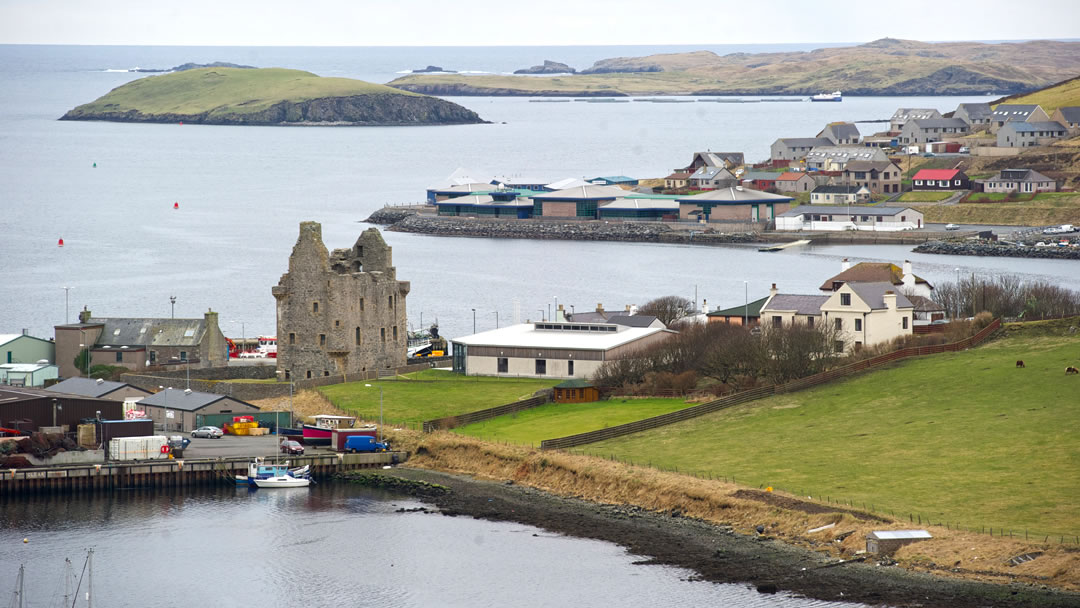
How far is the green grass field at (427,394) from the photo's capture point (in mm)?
64875

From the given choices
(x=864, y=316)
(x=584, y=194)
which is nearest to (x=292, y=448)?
(x=864, y=316)

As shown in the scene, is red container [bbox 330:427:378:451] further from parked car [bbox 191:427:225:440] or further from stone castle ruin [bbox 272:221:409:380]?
stone castle ruin [bbox 272:221:409:380]

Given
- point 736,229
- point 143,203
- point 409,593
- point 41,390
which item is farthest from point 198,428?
point 143,203

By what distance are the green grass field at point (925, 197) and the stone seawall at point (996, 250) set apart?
79.4 ft

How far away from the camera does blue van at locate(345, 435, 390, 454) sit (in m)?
60.7

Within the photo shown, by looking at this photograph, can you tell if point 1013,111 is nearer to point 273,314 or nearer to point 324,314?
point 273,314

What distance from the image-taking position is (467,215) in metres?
173

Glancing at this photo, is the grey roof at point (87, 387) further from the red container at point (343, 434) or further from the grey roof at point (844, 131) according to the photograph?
the grey roof at point (844, 131)

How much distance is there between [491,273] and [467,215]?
4439cm

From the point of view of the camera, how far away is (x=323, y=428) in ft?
205

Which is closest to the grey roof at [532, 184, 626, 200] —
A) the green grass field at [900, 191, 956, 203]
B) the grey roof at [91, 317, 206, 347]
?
the green grass field at [900, 191, 956, 203]

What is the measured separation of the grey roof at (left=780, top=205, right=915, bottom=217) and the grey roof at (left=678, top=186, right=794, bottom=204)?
2.40 meters

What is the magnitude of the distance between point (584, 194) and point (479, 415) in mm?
109033

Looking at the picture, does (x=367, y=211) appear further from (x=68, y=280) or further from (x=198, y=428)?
(x=198, y=428)
